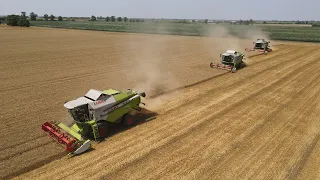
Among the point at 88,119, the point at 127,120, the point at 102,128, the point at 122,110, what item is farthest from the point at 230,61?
the point at 88,119

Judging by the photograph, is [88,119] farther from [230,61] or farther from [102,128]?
[230,61]

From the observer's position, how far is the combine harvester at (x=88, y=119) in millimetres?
12359

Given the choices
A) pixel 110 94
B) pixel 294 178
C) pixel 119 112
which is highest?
pixel 110 94

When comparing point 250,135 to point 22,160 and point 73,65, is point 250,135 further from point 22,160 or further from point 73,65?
point 73,65

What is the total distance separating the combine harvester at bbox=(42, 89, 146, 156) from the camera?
40.5 feet

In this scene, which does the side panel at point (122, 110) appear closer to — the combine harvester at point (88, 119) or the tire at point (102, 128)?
the combine harvester at point (88, 119)

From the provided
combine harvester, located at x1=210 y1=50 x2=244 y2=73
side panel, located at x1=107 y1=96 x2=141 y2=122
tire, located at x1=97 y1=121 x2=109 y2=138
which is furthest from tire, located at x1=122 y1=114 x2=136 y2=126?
combine harvester, located at x1=210 y1=50 x2=244 y2=73

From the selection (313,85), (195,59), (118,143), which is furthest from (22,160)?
(195,59)

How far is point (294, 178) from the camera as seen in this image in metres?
10.4

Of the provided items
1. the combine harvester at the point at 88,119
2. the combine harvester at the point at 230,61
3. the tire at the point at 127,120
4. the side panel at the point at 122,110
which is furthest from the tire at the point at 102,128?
the combine harvester at the point at 230,61

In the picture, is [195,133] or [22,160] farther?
[195,133]

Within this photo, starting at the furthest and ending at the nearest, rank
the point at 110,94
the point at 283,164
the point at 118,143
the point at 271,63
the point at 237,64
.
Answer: the point at 271,63, the point at 237,64, the point at 110,94, the point at 118,143, the point at 283,164

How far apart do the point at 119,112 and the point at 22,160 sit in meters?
4.98

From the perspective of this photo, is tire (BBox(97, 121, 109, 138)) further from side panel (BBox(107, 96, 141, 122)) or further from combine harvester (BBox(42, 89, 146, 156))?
side panel (BBox(107, 96, 141, 122))
